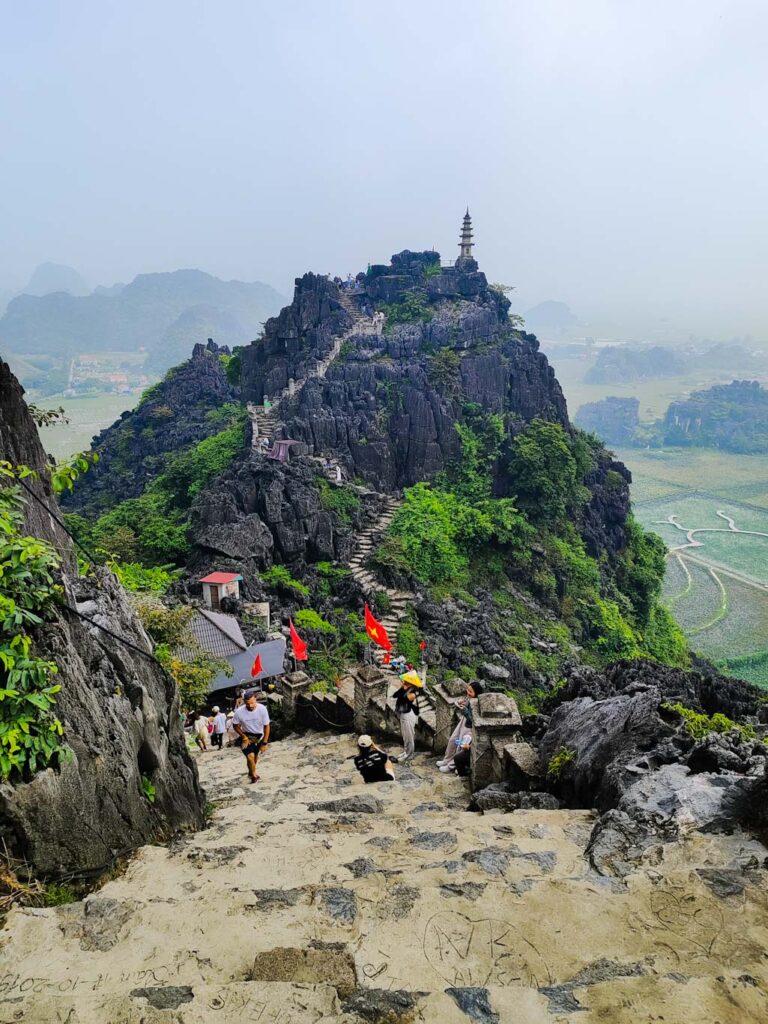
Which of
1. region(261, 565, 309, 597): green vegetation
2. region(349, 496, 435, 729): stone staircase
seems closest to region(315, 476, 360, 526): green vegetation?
region(349, 496, 435, 729): stone staircase

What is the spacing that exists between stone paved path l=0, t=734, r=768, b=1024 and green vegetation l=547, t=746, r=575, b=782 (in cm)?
139

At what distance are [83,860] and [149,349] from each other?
20590 cm

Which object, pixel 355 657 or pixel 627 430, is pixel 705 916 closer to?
pixel 355 657

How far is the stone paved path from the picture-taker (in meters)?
3.55

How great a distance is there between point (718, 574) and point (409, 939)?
6253 centimetres

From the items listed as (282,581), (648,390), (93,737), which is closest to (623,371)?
(648,390)

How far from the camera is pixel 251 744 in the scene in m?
9.83

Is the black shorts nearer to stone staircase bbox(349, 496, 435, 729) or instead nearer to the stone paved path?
the stone paved path

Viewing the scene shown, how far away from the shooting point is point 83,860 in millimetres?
5410

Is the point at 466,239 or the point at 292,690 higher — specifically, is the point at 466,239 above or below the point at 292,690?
above

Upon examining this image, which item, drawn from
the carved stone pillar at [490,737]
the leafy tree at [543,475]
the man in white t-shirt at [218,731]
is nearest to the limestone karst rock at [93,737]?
the carved stone pillar at [490,737]

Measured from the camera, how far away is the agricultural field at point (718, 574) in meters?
44.3

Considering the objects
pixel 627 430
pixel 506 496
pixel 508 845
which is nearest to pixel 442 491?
pixel 506 496

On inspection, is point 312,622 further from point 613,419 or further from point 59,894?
→ point 613,419
